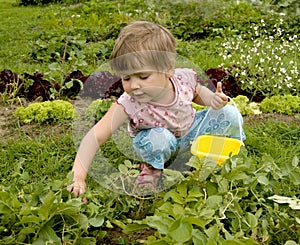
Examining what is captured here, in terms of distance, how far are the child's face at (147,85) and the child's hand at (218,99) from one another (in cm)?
27

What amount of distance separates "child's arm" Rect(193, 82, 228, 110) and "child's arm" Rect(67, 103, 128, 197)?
0.51 meters

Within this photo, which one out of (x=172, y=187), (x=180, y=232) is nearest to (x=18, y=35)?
(x=172, y=187)

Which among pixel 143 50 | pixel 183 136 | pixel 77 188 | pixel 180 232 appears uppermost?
pixel 143 50

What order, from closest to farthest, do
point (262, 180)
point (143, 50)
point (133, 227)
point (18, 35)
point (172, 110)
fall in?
point (133, 227)
point (262, 180)
point (143, 50)
point (172, 110)
point (18, 35)

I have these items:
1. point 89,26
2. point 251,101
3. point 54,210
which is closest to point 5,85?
point 251,101

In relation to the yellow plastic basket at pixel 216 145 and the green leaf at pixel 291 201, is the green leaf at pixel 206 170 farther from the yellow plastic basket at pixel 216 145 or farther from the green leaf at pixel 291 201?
the yellow plastic basket at pixel 216 145

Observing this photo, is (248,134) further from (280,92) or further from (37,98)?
(37,98)

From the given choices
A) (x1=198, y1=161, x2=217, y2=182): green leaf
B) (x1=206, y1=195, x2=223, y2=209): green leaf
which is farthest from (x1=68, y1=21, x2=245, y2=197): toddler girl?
(x1=206, y1=195, x2=223, y2=209): green leaf

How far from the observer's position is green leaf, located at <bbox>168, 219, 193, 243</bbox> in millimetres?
1898

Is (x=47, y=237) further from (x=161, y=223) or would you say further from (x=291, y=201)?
(x=291, y=201)

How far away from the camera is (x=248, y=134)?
404 centimetres

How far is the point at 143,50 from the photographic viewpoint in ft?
9.69

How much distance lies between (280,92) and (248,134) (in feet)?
3.98

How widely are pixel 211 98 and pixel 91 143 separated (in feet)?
2.62
